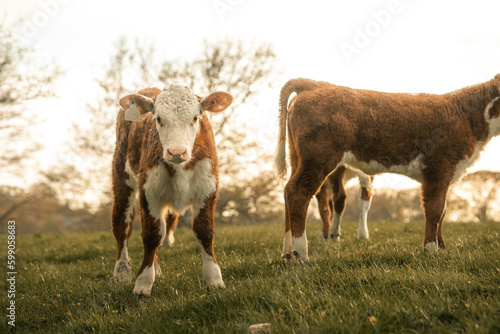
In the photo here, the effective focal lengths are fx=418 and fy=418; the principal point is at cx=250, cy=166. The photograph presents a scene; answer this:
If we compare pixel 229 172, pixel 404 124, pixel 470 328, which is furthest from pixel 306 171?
pixel 229 172

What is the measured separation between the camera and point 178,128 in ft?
14.1

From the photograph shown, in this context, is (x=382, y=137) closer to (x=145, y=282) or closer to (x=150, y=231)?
(x=150, y=231)

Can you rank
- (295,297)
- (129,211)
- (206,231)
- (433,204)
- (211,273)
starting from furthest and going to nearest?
1. (129,211)
2. (433,204)
3. (206,231)
4. (211,273)
5. (295,297)

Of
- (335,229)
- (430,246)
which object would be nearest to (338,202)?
(335,229)

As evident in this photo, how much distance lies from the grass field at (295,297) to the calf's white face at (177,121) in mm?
1370

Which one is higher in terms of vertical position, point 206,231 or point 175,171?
point 175,171

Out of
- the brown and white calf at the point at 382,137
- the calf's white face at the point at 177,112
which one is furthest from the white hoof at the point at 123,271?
the brown and white calf at the point at 382,137

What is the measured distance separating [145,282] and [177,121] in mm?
1758

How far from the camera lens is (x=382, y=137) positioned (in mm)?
5340

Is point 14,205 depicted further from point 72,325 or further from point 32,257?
point 72,325

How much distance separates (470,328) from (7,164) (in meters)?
15.8

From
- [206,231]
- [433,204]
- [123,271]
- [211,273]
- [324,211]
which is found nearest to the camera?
[211,273]

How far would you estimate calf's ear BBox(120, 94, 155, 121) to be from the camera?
464 centimetres

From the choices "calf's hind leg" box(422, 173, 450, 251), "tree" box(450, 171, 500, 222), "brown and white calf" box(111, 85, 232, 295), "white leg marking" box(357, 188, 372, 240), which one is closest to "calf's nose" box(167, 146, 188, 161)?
"brown and white calf" box(111, 85, 232, 295)
